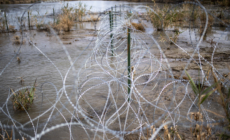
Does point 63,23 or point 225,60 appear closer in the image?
point 225,60

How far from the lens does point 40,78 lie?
13.3 feet

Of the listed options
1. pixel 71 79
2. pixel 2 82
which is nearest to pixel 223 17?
pixel 71 79

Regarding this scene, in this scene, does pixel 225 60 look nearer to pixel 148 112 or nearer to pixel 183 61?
pixel 183 61

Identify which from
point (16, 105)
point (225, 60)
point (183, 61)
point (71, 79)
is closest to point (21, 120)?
point (16, 105)

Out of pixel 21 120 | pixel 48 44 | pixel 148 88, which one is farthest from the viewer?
pixel 48 44

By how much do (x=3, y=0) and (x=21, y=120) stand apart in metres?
34.4

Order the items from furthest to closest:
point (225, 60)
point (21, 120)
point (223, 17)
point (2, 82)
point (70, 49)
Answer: point (223, 17)
point (70, 49)
point (225, 60)
point (2, 82)
point (21, 120)

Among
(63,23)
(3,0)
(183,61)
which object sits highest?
(3,0)

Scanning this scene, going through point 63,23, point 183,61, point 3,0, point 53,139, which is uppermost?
point 3,0

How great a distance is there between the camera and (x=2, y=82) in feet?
12.6

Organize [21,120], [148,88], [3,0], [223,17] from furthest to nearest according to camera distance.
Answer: [3,0], [223,17], [148,88], [21,120]

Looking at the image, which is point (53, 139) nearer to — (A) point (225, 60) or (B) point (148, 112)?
(B) point (148, 112)

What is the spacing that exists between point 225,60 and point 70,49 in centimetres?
419

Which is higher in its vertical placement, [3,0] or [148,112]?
[3,0]
